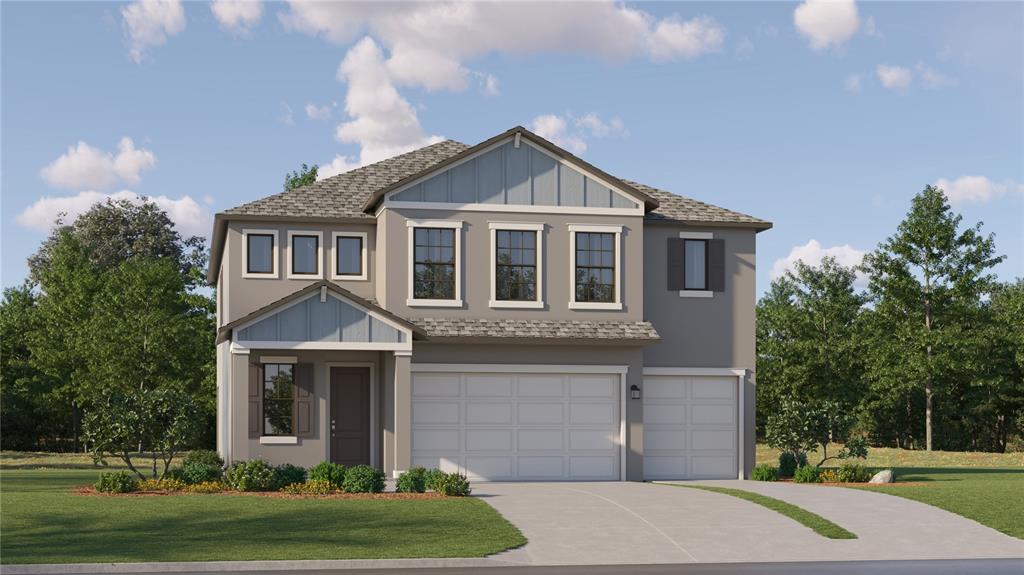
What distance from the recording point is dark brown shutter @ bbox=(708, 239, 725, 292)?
103ft

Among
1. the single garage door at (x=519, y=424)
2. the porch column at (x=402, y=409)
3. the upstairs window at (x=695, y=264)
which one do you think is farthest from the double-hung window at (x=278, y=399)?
the upstairs window at (x=695, y=264)

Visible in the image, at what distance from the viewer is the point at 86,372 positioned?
51969mm

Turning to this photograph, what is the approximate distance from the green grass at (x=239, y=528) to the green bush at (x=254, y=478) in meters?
1.14

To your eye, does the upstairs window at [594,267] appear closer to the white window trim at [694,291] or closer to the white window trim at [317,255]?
the white window trim at [694,291]

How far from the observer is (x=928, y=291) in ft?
169

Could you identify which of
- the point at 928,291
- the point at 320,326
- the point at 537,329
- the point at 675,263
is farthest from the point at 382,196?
the point at 928,291

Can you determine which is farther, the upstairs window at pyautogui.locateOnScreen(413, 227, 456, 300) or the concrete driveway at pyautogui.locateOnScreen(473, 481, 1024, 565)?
the upstairs window at pyautogui.locateOnScreen(413, 227, 456, 300)

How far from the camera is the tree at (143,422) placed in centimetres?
2478

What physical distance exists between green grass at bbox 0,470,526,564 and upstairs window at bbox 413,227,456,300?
24.5ft

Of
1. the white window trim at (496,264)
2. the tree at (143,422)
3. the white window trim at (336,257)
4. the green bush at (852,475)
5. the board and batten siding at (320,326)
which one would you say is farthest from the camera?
the white window trim at (336,257)

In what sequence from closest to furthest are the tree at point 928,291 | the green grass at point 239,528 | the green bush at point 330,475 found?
the green grass at point 239,528
the green bush at point 330,475
the tree at point 928,291

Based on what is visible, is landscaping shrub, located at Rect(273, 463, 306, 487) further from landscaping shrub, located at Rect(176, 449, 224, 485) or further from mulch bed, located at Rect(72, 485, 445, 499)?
landscaping shrub, located at Rect(176, 449, 224, 485)

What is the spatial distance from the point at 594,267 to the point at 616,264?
0.55 m

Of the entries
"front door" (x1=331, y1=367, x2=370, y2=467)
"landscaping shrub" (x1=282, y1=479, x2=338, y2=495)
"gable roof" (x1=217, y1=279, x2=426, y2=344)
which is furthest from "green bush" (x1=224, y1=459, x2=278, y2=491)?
"front door" (x1=331, y1=367, x2=370, y2=467)
